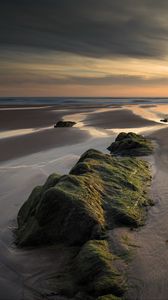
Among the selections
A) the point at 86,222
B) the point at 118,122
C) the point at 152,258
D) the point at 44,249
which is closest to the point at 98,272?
the point at 152,258

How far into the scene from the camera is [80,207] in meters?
6.28

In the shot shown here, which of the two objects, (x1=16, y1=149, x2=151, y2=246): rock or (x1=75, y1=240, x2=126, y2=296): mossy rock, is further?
(x1=16, y1=149, x2=151, y2=246): rock

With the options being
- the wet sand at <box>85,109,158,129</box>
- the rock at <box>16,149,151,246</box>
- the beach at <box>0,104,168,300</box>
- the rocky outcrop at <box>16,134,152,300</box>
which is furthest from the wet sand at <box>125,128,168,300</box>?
the wet sand at <box>85,109,158,129</box>

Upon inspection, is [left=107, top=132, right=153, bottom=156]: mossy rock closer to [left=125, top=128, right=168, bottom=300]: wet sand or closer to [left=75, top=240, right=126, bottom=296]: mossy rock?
[left=125, top=128, right=168, bottom=300]: wet sand

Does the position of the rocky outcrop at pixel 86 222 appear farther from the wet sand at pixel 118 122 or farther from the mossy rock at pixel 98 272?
the wet sand at pixel 118 122

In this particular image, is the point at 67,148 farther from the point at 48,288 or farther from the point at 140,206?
the point at 48,288

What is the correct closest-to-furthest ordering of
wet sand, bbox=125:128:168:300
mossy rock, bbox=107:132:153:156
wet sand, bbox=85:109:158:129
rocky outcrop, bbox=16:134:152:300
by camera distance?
wet sand, bbox=125:128:168:300 < rocky outcrop, bbox=16:134:152:300 < mossy rock, bbox=107:132:153:156 < wet sand, bbox=85:109:158:129

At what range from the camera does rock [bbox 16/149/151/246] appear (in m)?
6.24

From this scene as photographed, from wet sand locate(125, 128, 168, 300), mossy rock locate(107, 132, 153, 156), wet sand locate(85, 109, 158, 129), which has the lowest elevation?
wet sand locate(85, 109, 158, 129)

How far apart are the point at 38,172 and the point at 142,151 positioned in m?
4.87

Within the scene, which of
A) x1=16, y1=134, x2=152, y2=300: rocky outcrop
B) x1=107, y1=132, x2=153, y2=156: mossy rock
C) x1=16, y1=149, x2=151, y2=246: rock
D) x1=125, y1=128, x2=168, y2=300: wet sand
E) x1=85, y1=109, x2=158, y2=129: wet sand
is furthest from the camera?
x1=85, y1=109, x2=158, y2=129: wet sand

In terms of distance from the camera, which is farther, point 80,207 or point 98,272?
point 80,207

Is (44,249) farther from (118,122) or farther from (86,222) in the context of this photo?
(118,122)

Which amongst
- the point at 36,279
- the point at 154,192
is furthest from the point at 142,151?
the point at 36,279
